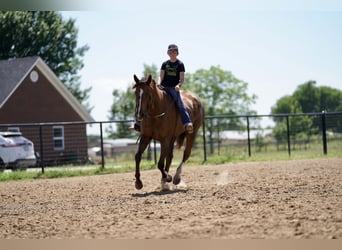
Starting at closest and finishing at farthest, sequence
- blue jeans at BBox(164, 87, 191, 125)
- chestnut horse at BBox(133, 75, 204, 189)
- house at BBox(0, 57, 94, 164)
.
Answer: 1. chestnut horse at BBox(133, 75, 204, 189)
2. blue jeans at BBox(164, 87, 191, 125)
3. house at BBox(0, 57, 94, 164)

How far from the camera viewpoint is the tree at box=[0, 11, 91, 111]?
123ft

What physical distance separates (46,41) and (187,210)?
124ft

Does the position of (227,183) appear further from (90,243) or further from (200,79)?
(200,79)

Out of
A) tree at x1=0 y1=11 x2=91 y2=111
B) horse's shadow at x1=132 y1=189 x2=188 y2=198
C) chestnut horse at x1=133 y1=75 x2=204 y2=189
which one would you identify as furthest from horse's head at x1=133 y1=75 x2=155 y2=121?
tree at x1=0 y1=11 x2=91 y2=111

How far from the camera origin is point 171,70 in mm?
9586

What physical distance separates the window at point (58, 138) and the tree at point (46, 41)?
10.7 m

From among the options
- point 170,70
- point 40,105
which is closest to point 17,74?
point 40,105

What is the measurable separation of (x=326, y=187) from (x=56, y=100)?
2617 cm

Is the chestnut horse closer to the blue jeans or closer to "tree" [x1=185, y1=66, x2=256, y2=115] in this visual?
the blue jeans

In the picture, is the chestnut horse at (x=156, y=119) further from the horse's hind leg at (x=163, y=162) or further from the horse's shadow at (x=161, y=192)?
the horse's shadow at (x=161, y=192)

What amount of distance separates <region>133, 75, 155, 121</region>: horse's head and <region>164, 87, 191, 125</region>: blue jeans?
1044 mm

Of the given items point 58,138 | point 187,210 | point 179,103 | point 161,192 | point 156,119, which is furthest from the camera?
point 58,138

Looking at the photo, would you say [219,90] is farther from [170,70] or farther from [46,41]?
[170,70]

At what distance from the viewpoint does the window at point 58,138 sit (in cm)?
2916
